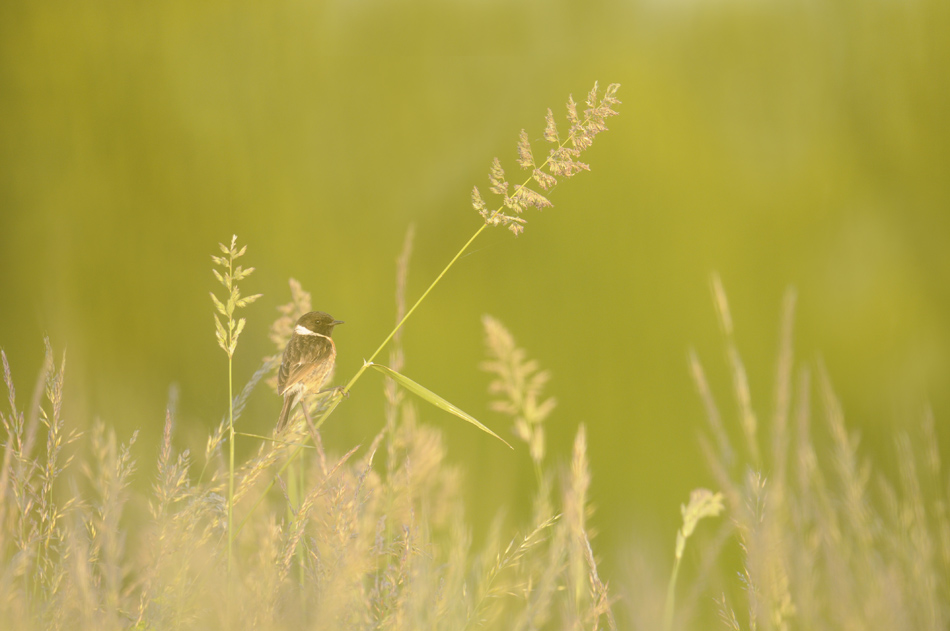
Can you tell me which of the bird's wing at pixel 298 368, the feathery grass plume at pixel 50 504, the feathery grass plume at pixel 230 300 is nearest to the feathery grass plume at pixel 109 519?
the feathery grass plume at pixel 50 504

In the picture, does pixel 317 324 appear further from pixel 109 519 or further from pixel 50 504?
pixel 109 519

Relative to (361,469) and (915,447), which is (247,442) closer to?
(361,469)

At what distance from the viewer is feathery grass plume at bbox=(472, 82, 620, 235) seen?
1490 millimetres

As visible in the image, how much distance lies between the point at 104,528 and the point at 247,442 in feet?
6.37

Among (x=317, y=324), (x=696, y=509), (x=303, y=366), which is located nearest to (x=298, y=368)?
(x=303, y=366)

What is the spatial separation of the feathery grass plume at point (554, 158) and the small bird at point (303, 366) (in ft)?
2.98

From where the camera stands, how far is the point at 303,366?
7.54 ft

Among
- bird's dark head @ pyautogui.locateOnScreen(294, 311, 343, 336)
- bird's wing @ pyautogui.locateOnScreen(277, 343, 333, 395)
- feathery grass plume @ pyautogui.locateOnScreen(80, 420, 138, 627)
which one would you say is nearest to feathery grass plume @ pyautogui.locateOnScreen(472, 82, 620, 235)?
feathery grass plume @ pyautogui.locateOnScreen(80, 420, 138, 627)

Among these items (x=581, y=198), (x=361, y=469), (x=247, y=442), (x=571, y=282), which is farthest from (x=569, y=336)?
(x=361, y=469)

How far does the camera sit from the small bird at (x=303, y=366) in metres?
2.25

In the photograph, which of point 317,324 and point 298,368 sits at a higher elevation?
point 317,324

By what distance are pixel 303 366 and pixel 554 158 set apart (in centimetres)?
111

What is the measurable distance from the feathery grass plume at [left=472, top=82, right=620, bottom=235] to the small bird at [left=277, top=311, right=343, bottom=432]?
91 centimetres

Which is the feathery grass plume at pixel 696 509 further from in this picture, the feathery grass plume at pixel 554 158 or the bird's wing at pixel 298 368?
the bird's wing at pixel 298 368
